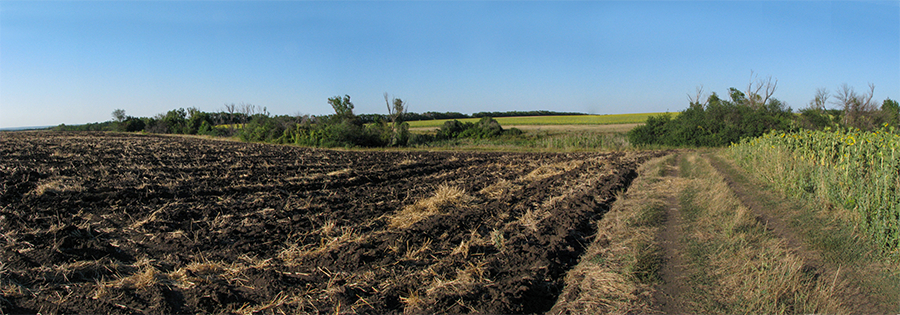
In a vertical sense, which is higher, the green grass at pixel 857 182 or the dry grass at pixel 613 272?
the green grass at pixel 857 182

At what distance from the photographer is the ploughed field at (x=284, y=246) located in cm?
384

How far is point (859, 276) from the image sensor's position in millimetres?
4383

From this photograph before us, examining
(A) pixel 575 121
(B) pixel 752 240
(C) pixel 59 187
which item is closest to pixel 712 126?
(B) pixel 752 240

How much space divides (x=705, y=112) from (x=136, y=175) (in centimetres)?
3619

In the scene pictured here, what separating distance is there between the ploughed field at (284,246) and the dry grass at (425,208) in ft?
0.12

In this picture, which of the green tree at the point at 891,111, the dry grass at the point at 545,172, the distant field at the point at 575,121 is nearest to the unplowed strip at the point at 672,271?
the dry grass at the point at 545,172

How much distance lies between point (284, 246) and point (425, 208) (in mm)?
2931

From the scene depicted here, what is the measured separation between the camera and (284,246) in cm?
550

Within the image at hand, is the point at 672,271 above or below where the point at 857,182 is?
below

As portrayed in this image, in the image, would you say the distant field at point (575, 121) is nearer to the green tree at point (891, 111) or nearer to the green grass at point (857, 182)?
the green tree at point (891, 111)

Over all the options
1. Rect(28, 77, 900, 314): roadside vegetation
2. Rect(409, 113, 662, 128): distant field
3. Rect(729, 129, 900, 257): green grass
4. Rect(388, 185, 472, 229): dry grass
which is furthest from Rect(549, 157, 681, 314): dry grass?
Rect(409, 113, 662, 128): distant field

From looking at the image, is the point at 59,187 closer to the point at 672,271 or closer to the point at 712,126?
the point at 672,271

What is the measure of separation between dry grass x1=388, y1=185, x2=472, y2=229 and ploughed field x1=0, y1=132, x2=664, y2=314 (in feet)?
0.12

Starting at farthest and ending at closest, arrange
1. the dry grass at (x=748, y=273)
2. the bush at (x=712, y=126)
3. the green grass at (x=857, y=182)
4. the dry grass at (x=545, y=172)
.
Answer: the bush at (x=712, y=126) → the dry grass at (x=545, y=172) → the green grass at (x=857, y=182) → the dry grass at (x=748, y=273)
